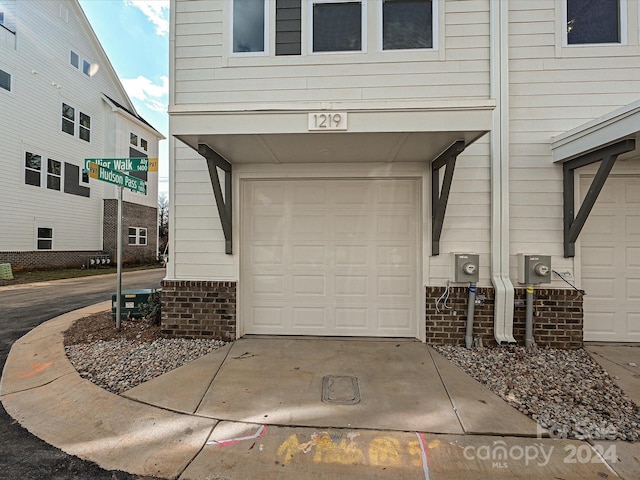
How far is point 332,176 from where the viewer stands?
480 cm

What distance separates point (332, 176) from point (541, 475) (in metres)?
3.82

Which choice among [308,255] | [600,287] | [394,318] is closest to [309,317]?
[308,255]

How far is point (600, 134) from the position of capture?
12.3 feet

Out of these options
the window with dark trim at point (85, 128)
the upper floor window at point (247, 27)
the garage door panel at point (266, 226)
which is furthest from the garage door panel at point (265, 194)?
the window with dark trim at point (85, 128)

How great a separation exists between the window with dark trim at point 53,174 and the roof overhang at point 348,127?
616 inches

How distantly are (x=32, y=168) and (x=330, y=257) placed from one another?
52.4ft

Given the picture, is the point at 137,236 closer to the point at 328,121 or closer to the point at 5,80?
the point at 5,80

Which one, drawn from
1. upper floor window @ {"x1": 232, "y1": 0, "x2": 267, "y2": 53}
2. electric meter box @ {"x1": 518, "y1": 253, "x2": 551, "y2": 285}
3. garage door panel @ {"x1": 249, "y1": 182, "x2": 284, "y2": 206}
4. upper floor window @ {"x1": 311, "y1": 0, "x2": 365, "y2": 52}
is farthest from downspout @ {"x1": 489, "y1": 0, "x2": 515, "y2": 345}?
upper floor window @ {"x1": 232, "y1": 0, "x2": 267, "y2": 53}

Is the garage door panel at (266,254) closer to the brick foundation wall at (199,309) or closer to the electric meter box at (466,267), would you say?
the brick foundation wall at (199,309)

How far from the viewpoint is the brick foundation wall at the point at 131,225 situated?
1833 cm

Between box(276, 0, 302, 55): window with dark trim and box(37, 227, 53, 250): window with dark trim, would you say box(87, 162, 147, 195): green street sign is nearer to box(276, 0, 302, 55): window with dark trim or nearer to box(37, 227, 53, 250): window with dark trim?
box(276, 0, 302, 55): window with dark trim

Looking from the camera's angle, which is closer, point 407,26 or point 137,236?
point 407,26

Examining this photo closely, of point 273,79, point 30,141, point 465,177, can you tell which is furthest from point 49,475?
point 30,141

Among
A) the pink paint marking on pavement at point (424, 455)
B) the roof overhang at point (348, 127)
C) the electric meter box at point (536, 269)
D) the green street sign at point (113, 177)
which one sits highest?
the roof overhang at point (348, 127)
